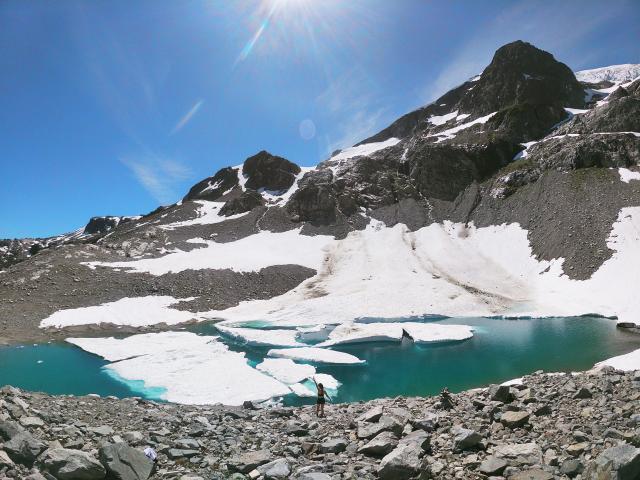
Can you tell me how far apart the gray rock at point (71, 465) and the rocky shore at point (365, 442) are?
22 mm

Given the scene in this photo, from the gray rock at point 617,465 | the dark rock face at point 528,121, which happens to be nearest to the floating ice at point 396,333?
the gray rock at point 617,465

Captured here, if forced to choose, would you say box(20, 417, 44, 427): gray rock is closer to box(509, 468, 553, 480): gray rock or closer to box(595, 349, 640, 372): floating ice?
box(509, 468, 553, 480): gray rock

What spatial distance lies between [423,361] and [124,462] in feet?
104

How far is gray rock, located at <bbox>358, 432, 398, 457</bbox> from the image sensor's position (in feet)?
37.1

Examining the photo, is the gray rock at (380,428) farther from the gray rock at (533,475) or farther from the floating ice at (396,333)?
the floating ice at (396,333)

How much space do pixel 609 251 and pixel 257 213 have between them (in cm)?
8668

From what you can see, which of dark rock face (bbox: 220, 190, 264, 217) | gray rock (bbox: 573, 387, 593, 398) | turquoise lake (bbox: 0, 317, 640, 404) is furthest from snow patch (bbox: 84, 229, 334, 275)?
gray rock (bbox: 573, 387, 593, 398)

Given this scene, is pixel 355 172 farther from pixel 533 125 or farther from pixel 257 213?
pixel 533 125

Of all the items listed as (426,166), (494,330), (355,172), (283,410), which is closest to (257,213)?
(355,172)

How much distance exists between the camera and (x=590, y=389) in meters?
15.0

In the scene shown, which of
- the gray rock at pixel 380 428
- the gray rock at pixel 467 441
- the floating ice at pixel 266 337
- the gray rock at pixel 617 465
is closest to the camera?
the gray rock at pixel 617 465

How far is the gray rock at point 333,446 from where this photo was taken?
39.1 ft

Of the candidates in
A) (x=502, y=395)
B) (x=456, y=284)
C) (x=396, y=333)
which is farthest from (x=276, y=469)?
(x=456, y=284)

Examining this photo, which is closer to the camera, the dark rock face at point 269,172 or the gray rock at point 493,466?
the gray rock at point 493,466
